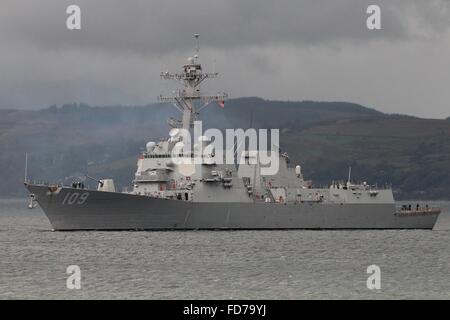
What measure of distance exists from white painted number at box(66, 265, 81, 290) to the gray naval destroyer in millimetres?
14993

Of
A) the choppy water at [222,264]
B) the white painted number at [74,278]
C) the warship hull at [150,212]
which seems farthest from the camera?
the warship hull at [150,212]

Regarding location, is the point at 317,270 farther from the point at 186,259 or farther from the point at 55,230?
the point at 55,230

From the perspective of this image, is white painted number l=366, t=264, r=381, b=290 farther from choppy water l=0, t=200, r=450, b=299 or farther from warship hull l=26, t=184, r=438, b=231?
warship hull l=26, t=184, r=438, b=231

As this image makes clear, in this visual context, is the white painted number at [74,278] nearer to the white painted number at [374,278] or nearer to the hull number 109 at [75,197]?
the white painted number at [374,278]

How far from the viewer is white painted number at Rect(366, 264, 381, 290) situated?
35.9 meters

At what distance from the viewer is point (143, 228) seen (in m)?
56.1

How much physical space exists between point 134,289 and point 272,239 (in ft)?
64.5

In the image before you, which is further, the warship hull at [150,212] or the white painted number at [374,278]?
the warship hull at [150,212]

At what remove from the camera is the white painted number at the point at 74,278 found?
116ft

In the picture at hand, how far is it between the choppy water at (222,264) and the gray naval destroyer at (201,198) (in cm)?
118

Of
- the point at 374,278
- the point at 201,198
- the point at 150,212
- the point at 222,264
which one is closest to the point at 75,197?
the point at 150,212

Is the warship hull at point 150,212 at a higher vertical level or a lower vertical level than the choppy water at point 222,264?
higher

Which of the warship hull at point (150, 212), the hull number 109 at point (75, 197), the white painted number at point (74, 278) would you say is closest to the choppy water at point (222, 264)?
the white painted number at point (74, 278)

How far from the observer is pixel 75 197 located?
5491cm
